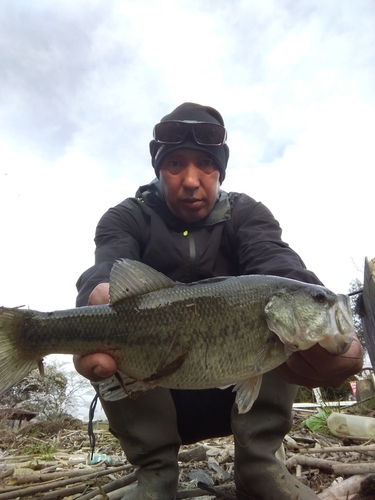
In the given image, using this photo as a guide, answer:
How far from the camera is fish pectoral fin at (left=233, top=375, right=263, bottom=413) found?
84.4 inches

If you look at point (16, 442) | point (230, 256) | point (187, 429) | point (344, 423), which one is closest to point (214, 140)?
point (230, 256)

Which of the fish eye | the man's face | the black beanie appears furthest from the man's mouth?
the fish eye

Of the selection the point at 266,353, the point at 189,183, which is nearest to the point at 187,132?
the point at 189,183

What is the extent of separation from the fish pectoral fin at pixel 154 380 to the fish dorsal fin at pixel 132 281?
Answer: 40 centimetres

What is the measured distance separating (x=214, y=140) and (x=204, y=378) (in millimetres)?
2259

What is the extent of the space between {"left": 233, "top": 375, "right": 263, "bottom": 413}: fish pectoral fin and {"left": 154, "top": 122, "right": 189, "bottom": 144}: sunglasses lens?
2.18 metres

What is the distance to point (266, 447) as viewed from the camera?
Result: 2.53 meters

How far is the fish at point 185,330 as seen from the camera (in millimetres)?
2086

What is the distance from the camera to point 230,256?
347 cm

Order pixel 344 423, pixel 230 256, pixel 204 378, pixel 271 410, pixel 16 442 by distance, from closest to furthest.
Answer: pixel 204 378, pixel 271 410, pixel 230 256, pixel 344 423, pixel 16 442

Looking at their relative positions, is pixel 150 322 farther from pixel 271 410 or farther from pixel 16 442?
pixel 16 442

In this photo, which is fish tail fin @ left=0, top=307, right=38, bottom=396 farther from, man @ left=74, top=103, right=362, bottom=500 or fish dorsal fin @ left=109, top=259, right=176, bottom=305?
fish dorsal fin @ left=109, top=259, right=176, bottom=305

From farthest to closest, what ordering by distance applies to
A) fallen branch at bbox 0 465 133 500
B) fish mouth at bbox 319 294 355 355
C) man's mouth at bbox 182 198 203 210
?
man's mouth at bbox 182 198 203 210, fallen branch at bbox 0 465 133 500, fish mouth at bbox 319 294 355 355

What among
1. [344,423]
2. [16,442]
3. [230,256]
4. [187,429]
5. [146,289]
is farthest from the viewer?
[16,442]
